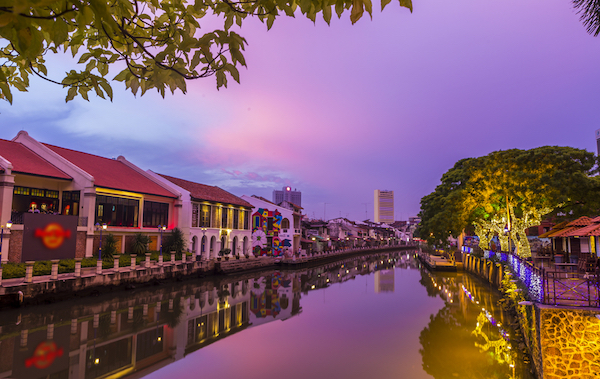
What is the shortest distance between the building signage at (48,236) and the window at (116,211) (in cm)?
285

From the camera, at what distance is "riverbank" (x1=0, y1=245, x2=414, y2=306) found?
17.0 metres

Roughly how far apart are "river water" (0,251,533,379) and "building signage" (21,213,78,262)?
15.6ft

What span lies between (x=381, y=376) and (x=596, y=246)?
2018cm

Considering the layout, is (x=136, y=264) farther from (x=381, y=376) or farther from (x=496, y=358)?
(x=496, y=358)

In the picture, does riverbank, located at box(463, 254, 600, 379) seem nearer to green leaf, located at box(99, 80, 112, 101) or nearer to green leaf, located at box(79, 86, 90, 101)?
green leaf, located at box(99, 80, 112, 101)

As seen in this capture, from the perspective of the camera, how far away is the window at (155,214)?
30.6 meters

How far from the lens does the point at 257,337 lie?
1485 cm

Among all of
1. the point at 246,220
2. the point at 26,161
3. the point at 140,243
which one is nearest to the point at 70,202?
the point at 26,161

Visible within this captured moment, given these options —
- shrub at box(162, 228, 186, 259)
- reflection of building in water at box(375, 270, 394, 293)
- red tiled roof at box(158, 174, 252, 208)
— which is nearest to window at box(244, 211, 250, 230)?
red tiled roof at box(158, 174, 252, 208)

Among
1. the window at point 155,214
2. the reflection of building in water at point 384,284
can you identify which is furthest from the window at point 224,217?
the reflection of building in water at point 384,284

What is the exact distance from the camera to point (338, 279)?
1375 inches

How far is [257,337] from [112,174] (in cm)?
2124

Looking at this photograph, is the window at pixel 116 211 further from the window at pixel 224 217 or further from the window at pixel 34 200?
the window at pixel 224 217

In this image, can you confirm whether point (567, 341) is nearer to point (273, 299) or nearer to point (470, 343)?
point (470, 343)
